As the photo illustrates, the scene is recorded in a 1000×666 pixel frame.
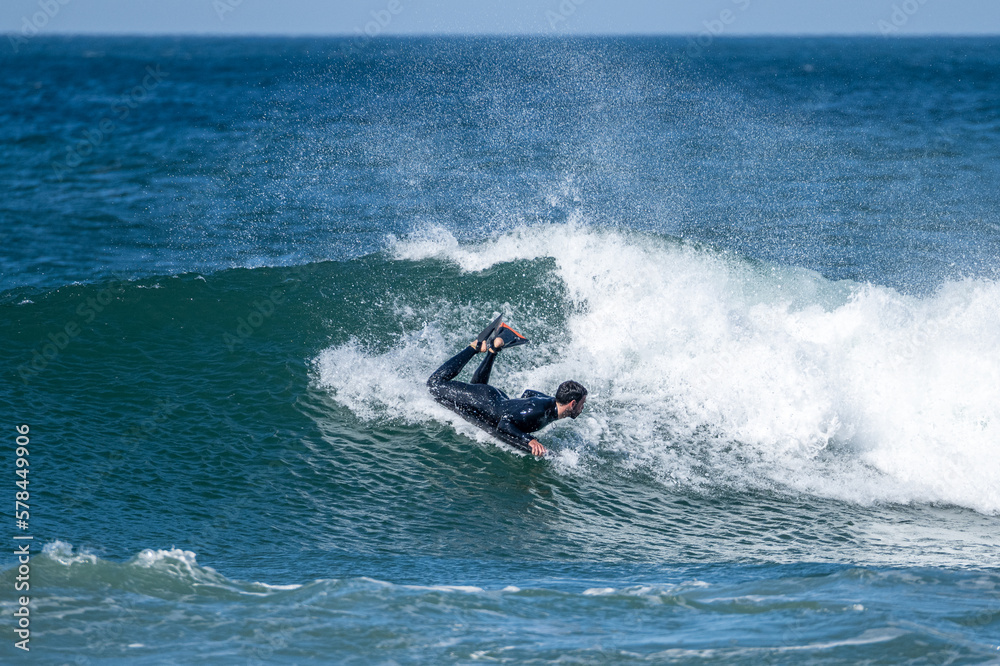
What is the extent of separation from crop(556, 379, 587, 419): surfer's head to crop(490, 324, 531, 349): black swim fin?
929 millimetres

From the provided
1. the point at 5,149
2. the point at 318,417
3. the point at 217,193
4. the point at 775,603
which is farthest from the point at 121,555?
the point at 5,149

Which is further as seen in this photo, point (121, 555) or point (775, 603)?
point (121, 555)

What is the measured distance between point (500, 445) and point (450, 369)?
1.02 meters

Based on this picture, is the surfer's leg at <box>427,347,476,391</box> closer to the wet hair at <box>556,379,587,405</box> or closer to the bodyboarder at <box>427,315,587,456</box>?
the bodyboarder at <box>427,315,587,456</box>

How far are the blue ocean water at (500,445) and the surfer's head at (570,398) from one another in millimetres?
823

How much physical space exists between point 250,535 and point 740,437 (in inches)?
214

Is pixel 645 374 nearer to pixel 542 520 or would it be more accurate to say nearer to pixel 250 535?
pixel 542 520

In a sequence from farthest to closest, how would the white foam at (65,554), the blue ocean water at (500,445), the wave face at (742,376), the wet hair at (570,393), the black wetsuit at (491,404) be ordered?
the wave face at (742,376)
the black wetsuit at (491,404)
the wet hair at (570,393)
the white foam at (65,554)
the blue ocean water at (500,445)

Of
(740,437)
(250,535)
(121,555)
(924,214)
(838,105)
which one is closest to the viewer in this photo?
(121,555)

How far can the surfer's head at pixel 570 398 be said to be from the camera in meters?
8.83

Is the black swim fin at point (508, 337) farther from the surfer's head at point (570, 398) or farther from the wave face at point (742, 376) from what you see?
the wave face at point (742, 376)

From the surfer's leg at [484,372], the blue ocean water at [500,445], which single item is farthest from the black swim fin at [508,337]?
the blue ocean water at [500,445]

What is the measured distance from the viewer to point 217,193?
73.9 feet

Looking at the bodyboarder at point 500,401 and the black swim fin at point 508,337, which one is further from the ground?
the black swim fin at point 508,337
